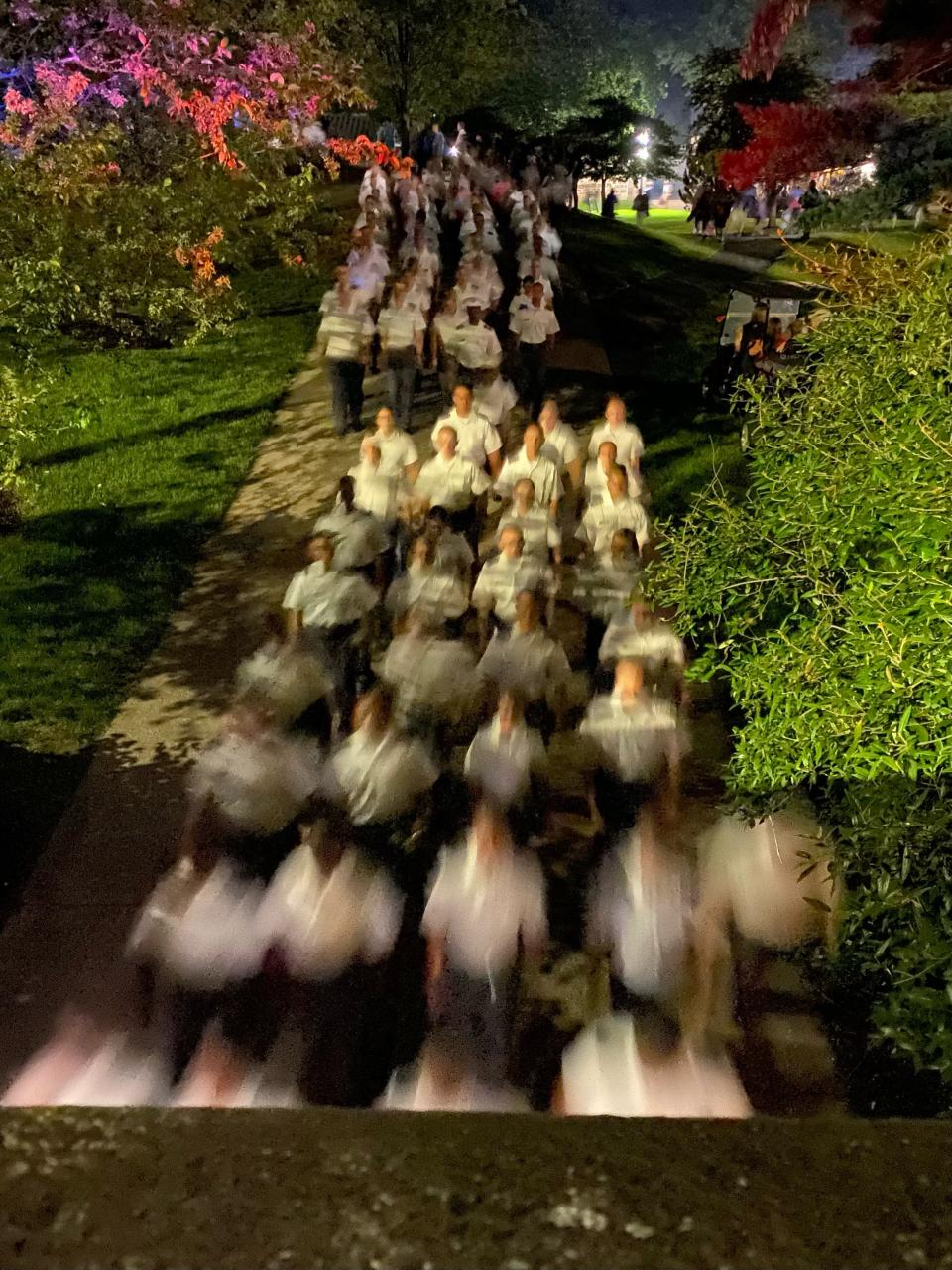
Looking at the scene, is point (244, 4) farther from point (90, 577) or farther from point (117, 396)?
point (90, 577)

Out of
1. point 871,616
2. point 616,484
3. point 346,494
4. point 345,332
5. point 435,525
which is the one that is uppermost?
point 345,332

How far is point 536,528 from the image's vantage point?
862cm

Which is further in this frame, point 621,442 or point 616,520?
point 621,442

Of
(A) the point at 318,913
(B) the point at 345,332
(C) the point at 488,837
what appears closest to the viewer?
(C) the point at 488,837

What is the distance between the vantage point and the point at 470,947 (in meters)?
5.59

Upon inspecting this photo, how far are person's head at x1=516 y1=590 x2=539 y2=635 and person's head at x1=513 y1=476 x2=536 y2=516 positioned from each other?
1.54 m

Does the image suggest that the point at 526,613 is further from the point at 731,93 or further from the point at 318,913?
the point at 731,93

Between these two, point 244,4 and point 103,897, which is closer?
point 103,897

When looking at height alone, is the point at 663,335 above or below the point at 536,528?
above

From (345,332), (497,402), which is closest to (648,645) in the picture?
(497,402)

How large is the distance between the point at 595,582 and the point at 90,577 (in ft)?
18.3

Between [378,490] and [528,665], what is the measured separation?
2879 mm

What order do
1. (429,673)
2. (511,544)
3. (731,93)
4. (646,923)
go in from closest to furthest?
(646,923) → (429,673) → (511,544) → (731,93)

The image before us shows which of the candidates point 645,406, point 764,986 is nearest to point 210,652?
point 764,986
